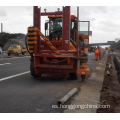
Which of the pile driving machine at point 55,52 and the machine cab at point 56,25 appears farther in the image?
the machine cab at point 56,25

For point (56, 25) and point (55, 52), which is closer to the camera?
point (55, 52)

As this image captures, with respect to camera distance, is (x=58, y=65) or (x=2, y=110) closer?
(x=2, y=110)

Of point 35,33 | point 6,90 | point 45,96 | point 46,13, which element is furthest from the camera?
point 46,13

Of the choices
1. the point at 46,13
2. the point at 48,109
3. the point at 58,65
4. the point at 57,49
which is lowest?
the point at 48,109

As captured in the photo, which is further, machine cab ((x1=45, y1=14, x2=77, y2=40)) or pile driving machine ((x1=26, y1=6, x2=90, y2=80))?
machine cab ((x1=45, y1=14, x2=77, y2=40))

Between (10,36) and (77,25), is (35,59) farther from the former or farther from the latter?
(10,36)

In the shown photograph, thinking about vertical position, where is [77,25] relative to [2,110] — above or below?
above

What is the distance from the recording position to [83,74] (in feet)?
32.1

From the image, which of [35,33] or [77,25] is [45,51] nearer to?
[35,33]

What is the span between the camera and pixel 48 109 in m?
5.82

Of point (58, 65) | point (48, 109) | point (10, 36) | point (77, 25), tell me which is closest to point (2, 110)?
point (48, 109)

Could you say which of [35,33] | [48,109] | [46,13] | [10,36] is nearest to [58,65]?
[35,33]

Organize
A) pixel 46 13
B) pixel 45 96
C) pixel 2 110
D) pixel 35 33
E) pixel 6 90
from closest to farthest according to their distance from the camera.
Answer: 1. pixel 2 110
2. pixel 45 96
3. pixel 6 90
4. pixel 35 33
5. pixel 46 13

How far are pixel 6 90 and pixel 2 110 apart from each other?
2435 millimetres
